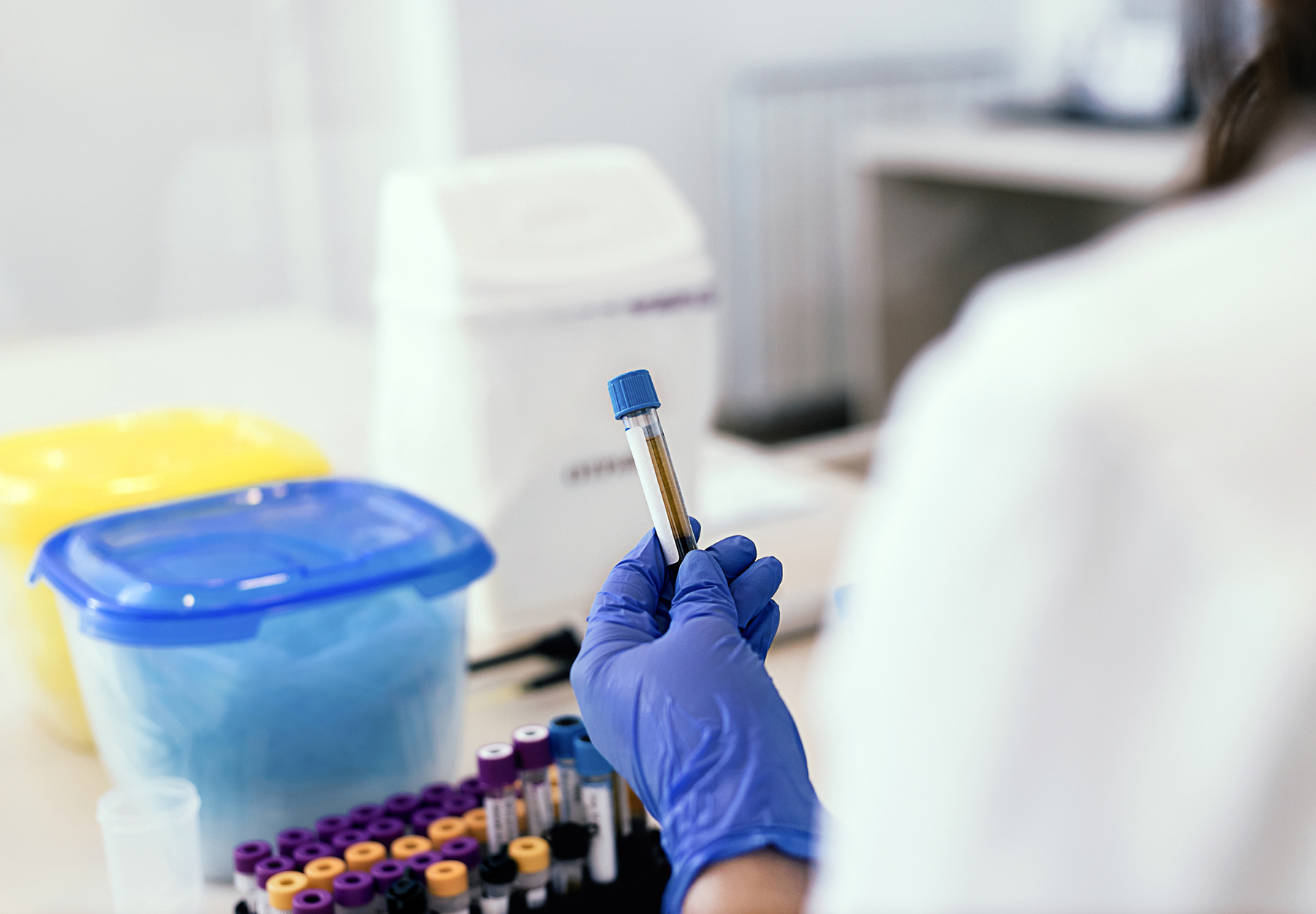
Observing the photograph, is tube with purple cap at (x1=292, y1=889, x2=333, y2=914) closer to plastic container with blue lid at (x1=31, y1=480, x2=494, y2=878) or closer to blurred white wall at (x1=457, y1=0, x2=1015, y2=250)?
plastic container with blue lid at (x1=31, y1=480, x2=494, y2=878)

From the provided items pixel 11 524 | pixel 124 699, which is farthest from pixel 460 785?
pixel 11 524

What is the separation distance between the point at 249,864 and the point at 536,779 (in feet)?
0.54

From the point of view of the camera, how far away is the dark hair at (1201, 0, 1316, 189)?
1.10 feet

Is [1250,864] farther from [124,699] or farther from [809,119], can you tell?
[809,119]

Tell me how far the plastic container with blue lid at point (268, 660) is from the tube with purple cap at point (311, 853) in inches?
3.1

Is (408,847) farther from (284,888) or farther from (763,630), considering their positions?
(763,630)

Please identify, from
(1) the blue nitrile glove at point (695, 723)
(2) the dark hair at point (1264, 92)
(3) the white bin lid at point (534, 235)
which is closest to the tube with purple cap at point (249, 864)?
(1) the blue nitrile glove at point (695, 723)

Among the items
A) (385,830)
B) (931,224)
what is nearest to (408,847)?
(385,830)

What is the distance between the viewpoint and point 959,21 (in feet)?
11.3

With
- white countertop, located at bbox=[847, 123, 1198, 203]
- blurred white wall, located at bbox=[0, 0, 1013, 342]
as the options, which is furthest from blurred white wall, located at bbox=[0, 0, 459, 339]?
white countertop, located at bbox=[847, 123, 1198, 203]

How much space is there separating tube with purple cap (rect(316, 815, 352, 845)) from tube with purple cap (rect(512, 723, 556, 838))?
0.10m

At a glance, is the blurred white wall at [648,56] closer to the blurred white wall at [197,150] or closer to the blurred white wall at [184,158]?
the blurred white wall at [197,150]

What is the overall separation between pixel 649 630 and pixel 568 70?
2474 mm

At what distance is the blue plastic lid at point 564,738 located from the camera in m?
0.74
